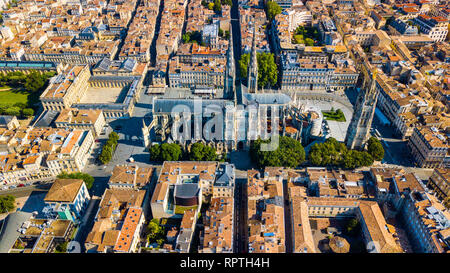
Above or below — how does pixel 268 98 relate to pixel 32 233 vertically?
above

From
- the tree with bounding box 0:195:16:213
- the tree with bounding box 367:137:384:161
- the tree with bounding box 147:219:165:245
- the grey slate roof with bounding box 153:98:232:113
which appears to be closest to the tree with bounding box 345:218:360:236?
the tree with bounding box 367:137:384:161

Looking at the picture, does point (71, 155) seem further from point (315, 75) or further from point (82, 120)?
point (315, 75)

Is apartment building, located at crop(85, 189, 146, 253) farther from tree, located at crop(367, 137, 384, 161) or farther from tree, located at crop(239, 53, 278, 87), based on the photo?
tree, located at crop(239, 53, 278, 87)

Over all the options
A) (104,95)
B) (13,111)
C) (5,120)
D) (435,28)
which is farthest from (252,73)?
(435,28)

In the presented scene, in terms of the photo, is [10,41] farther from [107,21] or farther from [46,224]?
[46,224]

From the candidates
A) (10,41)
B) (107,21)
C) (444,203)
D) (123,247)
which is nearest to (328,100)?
(444,203)

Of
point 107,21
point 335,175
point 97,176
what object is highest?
point 107,21

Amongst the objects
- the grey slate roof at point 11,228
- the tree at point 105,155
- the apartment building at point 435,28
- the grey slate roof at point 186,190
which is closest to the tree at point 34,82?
the tree at point 105,155
